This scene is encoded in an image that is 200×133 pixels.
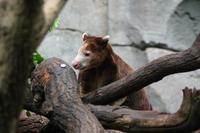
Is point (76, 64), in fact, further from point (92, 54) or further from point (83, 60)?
point (92, 54)

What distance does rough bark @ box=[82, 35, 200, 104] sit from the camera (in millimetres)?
3867

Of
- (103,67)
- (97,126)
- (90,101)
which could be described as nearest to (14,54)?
(97,126)

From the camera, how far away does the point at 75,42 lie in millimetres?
8047

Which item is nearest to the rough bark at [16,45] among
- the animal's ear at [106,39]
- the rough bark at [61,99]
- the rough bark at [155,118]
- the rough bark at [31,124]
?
the rough bark at [61,99]

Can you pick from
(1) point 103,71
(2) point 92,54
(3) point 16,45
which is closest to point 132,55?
(2) point 92,54

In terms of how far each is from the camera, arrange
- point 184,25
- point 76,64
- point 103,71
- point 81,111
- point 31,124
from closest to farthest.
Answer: point 81,111
point 31,124
point 76,64
point 103,71
point 184,25

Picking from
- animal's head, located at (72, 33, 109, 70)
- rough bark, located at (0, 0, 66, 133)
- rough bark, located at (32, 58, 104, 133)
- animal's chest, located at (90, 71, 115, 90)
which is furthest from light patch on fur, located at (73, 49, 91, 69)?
rough bark, located at (0, 0, 66, 133)

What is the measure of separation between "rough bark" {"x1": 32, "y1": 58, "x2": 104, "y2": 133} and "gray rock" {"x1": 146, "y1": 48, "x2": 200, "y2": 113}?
3.58 metres

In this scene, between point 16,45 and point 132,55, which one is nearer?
point 16,45

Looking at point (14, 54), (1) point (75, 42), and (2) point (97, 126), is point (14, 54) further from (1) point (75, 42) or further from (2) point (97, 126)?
(1) point (75, 42)

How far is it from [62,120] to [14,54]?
2269mm

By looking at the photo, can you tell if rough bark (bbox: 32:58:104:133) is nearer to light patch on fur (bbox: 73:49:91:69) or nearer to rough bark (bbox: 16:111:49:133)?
rough bark (bbox: 16:111:49:133)

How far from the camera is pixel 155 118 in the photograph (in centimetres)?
380

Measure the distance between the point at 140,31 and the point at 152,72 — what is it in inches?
151
